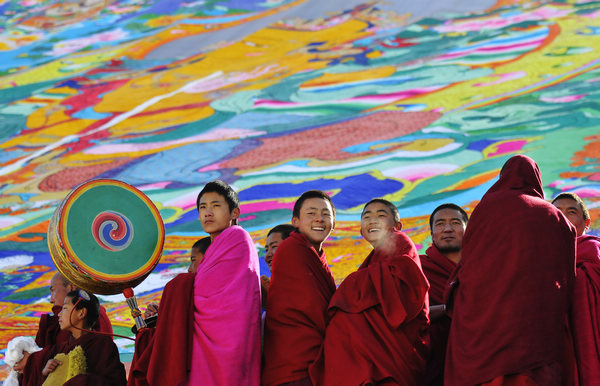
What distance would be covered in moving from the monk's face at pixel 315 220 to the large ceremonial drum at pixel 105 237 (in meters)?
0.66

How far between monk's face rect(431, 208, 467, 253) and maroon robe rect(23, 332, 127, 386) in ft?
5.42

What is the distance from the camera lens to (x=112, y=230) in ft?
10.6

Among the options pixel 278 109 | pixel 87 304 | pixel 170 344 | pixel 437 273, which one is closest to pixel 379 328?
pixel 437 273

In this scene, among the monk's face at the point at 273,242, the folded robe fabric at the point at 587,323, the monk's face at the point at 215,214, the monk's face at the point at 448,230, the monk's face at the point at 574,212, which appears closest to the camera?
the folded robe fabric at the point at 587,323

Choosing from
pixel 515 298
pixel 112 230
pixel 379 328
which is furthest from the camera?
pixel 112 230

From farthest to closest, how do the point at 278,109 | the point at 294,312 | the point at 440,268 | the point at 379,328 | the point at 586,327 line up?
1. the point at 278,109
2. the point at 440,268
3. the point at 294,312
4. the point at 379,328
5. the point at 586,327

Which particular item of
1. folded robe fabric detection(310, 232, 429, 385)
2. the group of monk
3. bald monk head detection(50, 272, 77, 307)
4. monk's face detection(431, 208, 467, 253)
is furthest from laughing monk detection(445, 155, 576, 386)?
bald monk head detection(50, 272, 77, 307)

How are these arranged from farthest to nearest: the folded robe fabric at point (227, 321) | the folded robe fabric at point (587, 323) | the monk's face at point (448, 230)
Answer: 1. the monk's face at point (448, 230)
2. the folded robe fabric at point (227, 321)
3. the folded robe fabric at point (587, 323)

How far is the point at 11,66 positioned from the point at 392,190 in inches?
317

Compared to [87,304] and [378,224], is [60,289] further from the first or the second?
[378,224]

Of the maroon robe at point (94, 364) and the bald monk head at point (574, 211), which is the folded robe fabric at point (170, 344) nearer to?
the maroon robe at point (94, 364)

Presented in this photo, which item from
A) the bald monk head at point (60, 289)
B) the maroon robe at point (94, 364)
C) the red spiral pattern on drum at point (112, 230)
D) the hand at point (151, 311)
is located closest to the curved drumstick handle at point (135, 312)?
the hand at point (151, 311)

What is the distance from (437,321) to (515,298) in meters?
0.70

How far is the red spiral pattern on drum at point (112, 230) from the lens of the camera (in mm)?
3197
